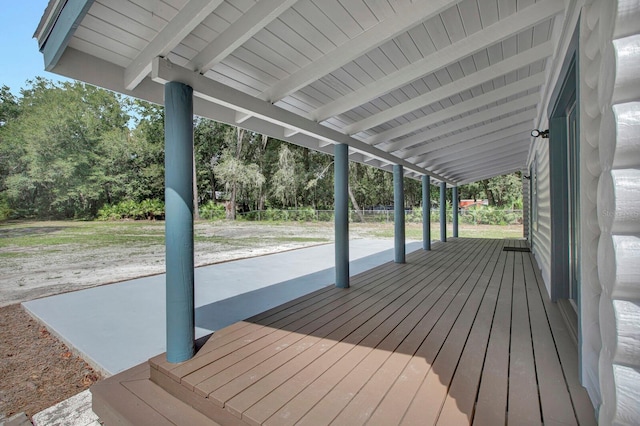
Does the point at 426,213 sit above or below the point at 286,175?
below

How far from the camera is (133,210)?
11789 mm

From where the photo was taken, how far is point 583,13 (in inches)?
54.8

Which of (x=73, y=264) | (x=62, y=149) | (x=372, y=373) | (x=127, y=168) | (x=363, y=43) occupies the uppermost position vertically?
(x=62, y=149)

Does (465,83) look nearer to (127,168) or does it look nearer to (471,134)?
(471,134)

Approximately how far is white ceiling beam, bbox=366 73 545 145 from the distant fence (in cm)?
1156

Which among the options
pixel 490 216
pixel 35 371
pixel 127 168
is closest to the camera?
pixel 35 371

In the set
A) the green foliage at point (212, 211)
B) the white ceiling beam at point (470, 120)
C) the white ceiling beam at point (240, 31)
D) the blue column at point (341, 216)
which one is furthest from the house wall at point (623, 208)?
the green foliage at point (212, 211)

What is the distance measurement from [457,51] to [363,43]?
30.7 inches

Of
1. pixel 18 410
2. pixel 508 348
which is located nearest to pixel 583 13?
pixel 508 348

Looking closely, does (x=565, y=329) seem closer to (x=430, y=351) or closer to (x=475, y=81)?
(x=430, y=351)

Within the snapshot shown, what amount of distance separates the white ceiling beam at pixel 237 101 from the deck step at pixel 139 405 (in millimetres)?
1897

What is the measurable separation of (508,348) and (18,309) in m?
5.53

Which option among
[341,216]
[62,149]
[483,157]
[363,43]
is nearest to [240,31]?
[363,43]

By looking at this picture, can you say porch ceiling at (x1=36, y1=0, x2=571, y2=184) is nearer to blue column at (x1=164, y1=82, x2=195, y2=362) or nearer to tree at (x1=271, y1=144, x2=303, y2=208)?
blue column at (x1=164, y1=82, x2=195, y2=362)
